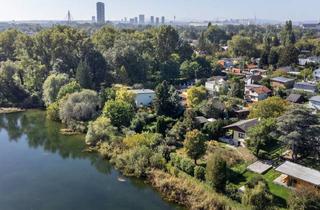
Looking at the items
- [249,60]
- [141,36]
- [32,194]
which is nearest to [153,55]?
[141,36]

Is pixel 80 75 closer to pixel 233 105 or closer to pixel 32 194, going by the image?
pixel 233 105

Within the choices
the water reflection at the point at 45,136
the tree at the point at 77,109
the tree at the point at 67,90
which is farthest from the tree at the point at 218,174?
the tree at the point at 67,90

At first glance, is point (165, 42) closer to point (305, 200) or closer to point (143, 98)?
point (143, 98)

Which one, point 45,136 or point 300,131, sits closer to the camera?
point 300,131

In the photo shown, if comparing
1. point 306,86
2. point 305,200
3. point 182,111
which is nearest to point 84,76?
point 182,111

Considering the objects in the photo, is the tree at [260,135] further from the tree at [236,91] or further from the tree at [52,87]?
the tree at [52,87]

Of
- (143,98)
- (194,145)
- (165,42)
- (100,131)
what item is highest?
(165,42)

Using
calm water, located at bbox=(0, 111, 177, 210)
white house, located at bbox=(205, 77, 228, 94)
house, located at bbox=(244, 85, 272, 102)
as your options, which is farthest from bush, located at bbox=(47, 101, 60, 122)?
house, located at bbox=(244, 85, 272, 102)
